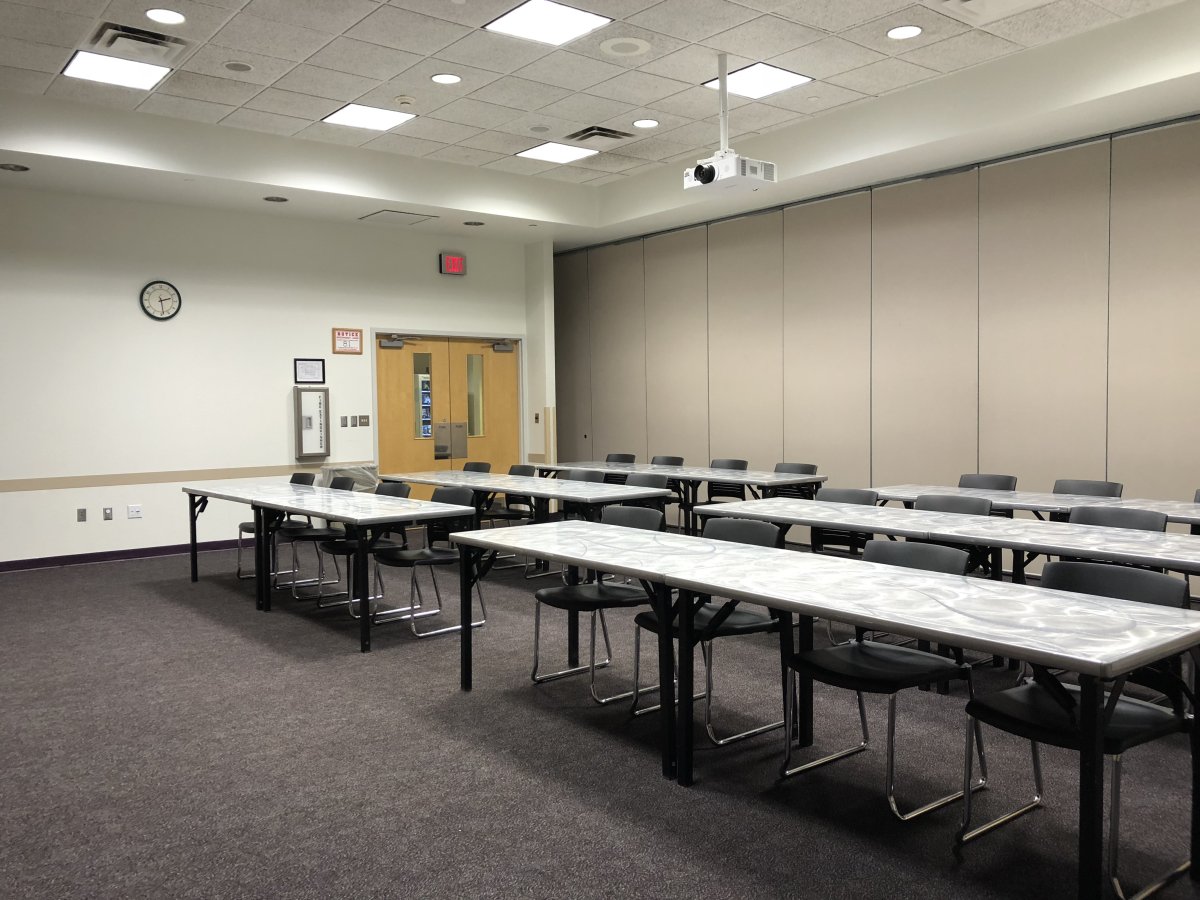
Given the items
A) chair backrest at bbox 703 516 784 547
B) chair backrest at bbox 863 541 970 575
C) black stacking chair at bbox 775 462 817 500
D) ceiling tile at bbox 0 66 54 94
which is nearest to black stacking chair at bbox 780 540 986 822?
chair backrest at bbox 863 541 970 575

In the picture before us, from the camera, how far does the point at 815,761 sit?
3568 mm

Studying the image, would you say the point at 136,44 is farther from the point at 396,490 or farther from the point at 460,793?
the point at 460,793

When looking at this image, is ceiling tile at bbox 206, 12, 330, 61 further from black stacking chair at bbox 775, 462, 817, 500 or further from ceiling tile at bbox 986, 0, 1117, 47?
black stacking chair at bbox 775, 462, 817, 500

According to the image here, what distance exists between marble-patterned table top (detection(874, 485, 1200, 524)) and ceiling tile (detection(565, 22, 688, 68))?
134 inches

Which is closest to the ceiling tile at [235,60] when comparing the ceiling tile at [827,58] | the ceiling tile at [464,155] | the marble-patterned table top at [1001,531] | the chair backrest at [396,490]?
the ceiling tile at [464,155]

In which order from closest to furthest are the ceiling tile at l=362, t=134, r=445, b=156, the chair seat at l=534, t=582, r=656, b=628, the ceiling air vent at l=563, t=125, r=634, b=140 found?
the chair seat at l=534, t=582, r=656, b=628 → the ceiling air vent at l=563, t=125, r=634, b=140 → the ceiling tile at l=362, t=134, r=445, b=156

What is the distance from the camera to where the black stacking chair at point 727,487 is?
313 inches

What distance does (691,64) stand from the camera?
20.9ft

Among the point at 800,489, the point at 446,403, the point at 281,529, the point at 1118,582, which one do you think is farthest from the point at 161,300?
the point at 1118,582

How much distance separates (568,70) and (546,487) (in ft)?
10.2

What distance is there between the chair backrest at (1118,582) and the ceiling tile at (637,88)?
4.78 m

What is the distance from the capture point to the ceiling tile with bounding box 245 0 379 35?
5270 millimetres

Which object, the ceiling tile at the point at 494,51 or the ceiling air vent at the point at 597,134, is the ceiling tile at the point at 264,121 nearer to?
the ceiling tile at the point at 494,51

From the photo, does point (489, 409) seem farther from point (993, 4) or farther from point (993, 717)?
point (993, 717)
